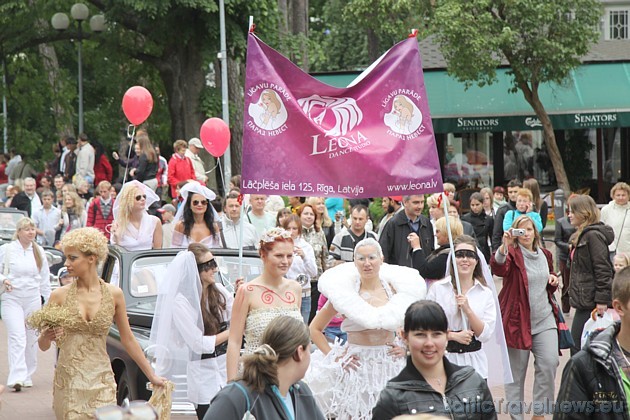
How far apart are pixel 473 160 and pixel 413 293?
26.6 metres

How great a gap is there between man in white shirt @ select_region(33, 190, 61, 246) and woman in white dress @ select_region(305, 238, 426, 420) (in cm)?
1313

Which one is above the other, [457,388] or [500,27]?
[500,27]

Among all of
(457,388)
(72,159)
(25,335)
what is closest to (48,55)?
(72,159)

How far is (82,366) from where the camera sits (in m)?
7.22

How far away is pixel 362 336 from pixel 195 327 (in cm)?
119

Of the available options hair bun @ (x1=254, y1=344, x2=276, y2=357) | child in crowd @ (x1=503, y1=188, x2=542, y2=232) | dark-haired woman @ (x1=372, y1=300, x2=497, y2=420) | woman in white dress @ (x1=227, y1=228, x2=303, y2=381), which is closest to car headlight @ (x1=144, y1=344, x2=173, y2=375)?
woman in white dress @ (x1=227, y1=228, x2=303, y2=381)

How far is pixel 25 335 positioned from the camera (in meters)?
12.3

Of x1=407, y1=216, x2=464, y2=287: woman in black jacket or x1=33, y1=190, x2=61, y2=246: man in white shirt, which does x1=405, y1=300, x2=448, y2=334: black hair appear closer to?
x1=407, y1=216, x2=464, y2=287: woman in black jacket

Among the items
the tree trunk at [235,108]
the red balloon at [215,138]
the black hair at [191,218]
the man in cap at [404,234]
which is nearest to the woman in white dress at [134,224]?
the black hair at [191,218]

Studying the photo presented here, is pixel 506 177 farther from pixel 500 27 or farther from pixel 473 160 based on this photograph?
pixel 500 27

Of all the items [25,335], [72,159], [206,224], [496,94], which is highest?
[496,94]

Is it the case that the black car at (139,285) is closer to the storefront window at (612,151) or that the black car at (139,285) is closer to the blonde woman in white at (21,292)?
the blonde woman in white at (21,292)

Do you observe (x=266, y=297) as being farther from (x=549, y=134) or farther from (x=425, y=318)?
(x=549, y=134)

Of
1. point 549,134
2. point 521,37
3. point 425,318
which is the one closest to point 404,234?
point 425,318
